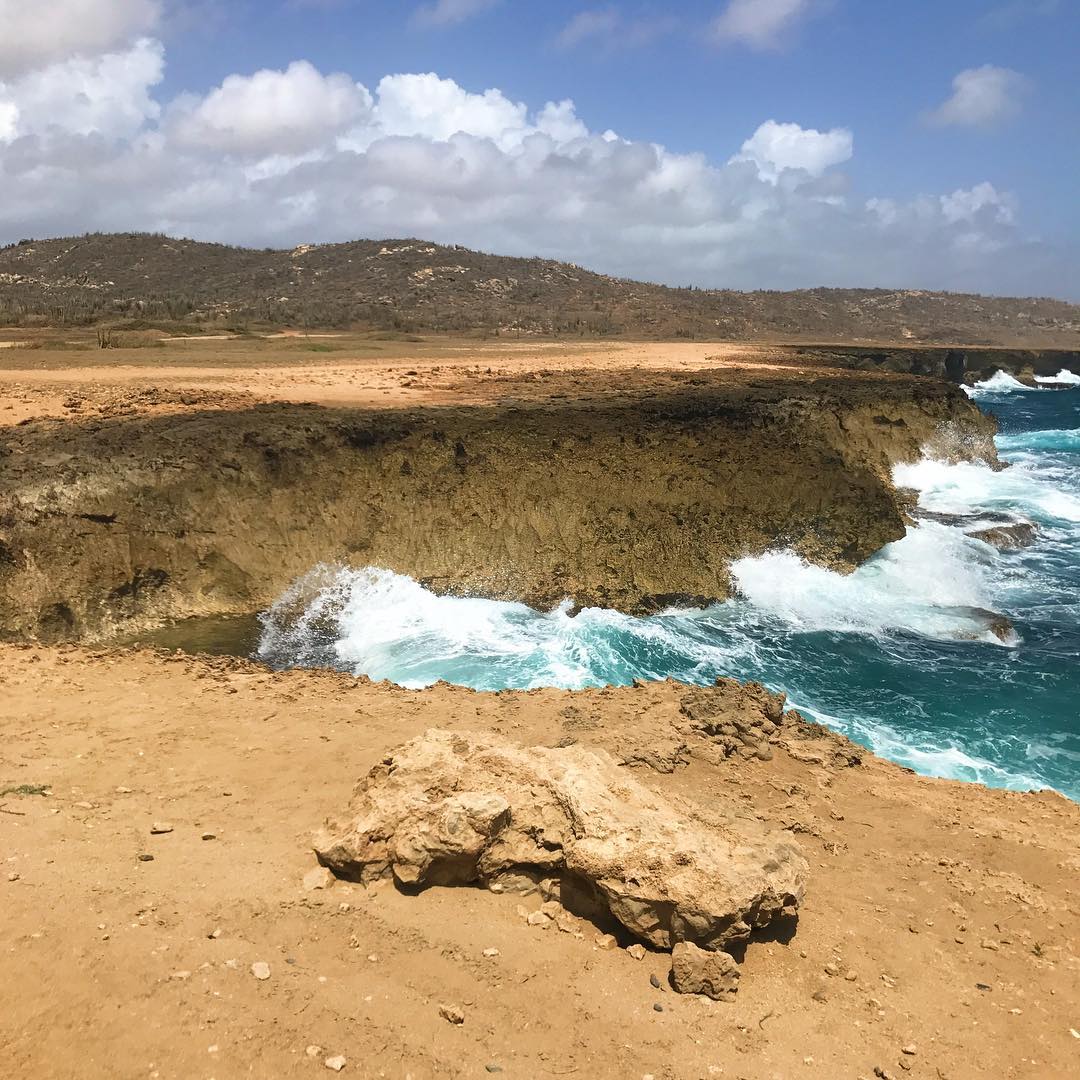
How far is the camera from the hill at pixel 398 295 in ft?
164

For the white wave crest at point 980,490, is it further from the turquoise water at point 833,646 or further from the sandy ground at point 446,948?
the sandy ground at point 446,948

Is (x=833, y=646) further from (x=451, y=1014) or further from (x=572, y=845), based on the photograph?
(x=451, y=1014)

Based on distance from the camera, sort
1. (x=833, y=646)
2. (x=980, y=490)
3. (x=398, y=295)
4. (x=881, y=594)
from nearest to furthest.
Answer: (x=833, y=646), (x=881, y=594), (x=980, y=490), (x=398, y=295)

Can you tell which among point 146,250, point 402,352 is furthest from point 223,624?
point 146,250

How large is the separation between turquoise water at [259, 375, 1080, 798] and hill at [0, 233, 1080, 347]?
3196 cm

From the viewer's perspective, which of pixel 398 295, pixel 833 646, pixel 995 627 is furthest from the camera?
pixel 398 295

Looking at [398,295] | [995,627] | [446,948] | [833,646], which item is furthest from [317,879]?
[398,295]

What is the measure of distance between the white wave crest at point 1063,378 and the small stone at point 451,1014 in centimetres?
6963

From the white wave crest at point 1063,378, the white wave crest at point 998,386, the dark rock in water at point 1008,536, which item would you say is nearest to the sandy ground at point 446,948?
the dark rock in water at point 1008,536

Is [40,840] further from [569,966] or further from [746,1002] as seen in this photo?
[746,1002]

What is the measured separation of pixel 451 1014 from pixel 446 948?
0.44m

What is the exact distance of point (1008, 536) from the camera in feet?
57.9

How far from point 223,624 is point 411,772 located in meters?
7.39

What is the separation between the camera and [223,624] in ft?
36.8
